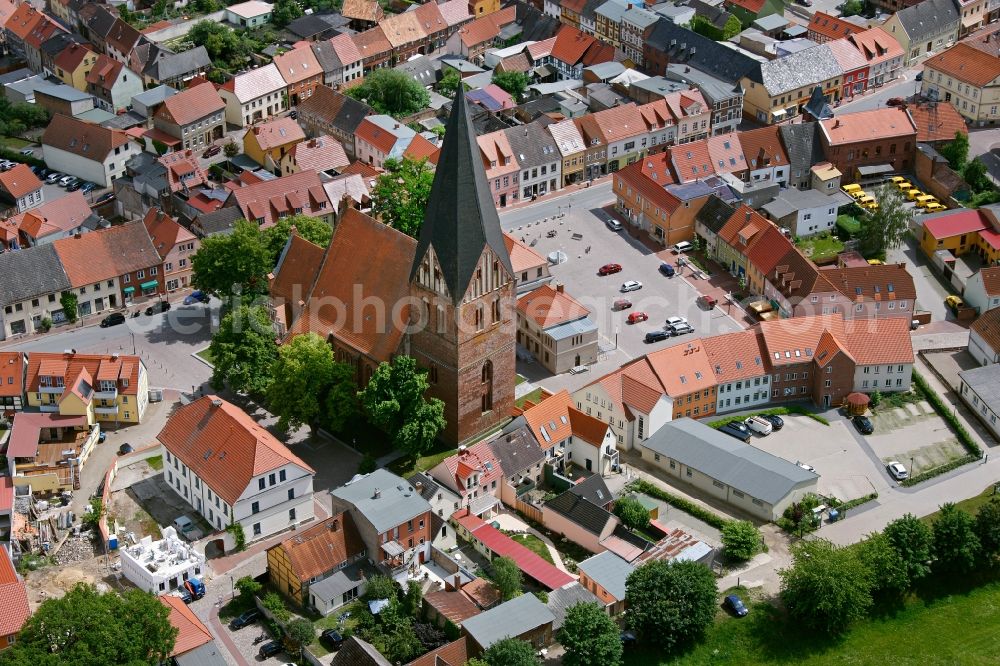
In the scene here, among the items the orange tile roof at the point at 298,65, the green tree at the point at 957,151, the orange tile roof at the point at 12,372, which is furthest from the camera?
the orange tile roof at the point at 298,65

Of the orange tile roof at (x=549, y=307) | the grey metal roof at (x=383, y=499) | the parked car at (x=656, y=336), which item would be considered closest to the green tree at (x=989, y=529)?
the parked car at (x=656, y=336)

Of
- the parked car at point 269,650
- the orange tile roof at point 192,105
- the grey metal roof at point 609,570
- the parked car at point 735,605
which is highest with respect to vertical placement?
the orange tile roof at point 192,105

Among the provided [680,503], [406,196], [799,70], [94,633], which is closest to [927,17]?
[799,70]

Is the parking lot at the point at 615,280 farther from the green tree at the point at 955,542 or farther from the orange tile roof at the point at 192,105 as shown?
the orange tile roof at the point at 192,105

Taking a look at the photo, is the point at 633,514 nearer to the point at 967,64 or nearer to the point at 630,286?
the point at 630,286

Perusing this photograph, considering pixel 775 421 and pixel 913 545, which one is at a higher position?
pixel 913 545

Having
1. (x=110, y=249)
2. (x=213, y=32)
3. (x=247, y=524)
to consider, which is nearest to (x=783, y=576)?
(x=247, y=524)

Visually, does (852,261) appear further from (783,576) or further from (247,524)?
(247,524)
